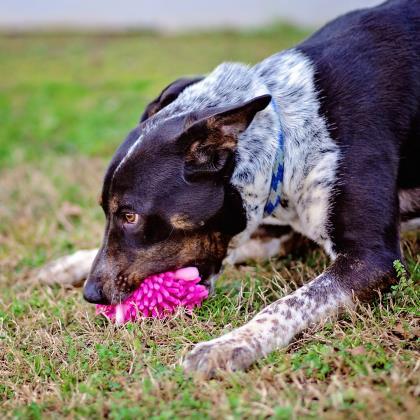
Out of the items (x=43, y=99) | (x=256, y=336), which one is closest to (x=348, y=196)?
(x=256, y=336)

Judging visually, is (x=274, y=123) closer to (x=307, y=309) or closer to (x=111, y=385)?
(x=307, y=309)

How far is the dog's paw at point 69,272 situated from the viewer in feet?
14.0

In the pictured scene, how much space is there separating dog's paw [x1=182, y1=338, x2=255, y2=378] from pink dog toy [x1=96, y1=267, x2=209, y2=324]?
1.66ft

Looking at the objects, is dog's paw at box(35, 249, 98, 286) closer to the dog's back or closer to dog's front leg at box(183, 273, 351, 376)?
dog's front leg at box(183, 273, 351, 376)

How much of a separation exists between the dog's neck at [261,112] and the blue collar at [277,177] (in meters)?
0.02

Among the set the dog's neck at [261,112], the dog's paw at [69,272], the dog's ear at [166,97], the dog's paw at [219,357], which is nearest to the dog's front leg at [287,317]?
the dog's paw at [219,357]

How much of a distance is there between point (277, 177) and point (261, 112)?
35cm

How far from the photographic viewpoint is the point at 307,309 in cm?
325

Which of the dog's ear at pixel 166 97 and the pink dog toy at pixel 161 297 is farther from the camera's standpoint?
the dog's ear at pixel 166 97

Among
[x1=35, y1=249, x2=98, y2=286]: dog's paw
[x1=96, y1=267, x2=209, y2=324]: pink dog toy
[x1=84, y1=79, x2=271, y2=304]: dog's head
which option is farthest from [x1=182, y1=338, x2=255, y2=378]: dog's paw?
[x1=35, y1=249, x2=98, y2=286]: dog's paw

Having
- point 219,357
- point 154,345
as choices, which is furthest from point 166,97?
point 219,357

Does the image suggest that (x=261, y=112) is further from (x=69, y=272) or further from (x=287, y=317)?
(x=69, y=272)

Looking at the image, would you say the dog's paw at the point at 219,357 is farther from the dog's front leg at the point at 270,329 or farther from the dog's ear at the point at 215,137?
the dog's ear at the point at 215,137

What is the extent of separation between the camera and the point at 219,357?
2.91 meters
